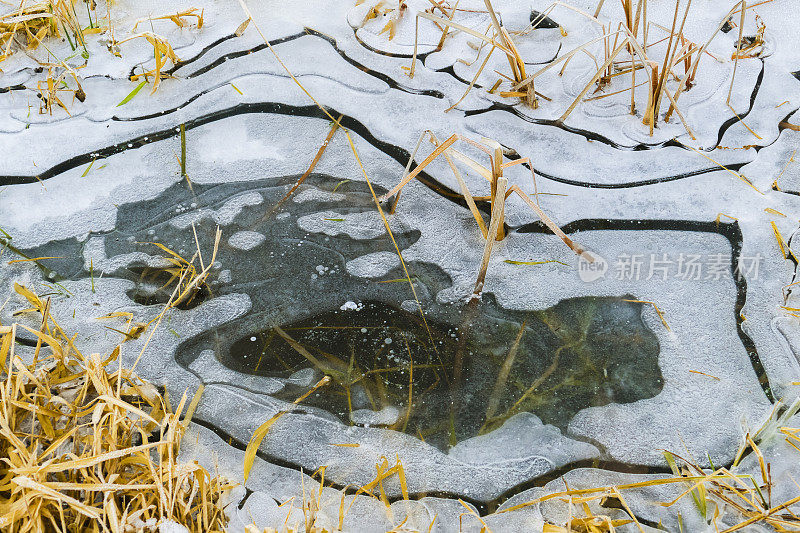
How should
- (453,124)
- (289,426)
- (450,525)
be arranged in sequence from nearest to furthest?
1. (450,525)
2. (289,426)
3. (453,124)

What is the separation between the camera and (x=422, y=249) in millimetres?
1467

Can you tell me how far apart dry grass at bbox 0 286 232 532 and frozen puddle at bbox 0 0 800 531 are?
0.26 feet

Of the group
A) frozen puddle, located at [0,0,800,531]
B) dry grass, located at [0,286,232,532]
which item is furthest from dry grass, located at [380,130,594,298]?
dry grass, located at [0,286,232,532]


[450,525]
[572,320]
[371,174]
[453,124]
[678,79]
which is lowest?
[450,525]

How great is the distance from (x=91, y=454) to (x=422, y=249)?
32.0 inches

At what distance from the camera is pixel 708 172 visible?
1559 millimetres

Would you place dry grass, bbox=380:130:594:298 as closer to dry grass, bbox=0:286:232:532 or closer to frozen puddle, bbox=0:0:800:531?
frozen puddle, bbox=0:0:800:531

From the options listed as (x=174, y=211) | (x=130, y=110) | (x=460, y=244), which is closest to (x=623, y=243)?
(x=460, y=244)

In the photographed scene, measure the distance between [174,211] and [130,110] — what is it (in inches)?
16.3

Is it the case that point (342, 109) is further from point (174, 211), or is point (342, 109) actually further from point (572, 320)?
point (572, 320)

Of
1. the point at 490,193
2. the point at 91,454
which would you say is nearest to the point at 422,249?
the point at 490,193

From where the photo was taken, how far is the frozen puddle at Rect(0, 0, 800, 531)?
3.98ft

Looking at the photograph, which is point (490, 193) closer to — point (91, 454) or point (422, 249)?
point (422, 249)

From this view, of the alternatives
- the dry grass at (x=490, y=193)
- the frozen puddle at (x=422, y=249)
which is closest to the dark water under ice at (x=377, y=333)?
the frozen puddle at (x=422, y=249)
